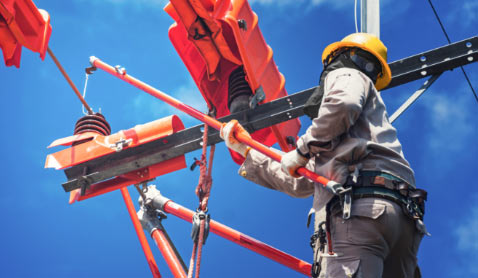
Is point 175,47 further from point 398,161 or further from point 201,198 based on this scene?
point 398,161

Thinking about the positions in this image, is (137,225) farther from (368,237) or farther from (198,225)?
(368,237)

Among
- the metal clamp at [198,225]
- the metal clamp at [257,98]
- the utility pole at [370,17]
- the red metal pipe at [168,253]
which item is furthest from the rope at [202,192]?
the utility pole at [370,17]

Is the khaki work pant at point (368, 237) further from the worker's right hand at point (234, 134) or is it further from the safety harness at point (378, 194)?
the worker's right hand at point (234, 134)

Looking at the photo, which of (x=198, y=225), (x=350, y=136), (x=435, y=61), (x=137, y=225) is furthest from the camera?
(x=137, y=225)

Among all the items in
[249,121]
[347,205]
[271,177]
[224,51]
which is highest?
[224,51]

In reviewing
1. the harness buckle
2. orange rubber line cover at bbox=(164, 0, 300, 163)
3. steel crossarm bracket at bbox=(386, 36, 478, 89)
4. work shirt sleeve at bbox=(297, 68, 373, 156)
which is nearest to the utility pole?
steel crossarm bracket at bbox=(386, 36, 478, 89)

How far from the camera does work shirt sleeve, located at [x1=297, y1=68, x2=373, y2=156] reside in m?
4.14

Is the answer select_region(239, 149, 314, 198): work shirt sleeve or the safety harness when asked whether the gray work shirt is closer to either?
the safety harness

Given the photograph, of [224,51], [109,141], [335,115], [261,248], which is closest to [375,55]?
[335,115]

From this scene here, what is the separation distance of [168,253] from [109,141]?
4.43ft

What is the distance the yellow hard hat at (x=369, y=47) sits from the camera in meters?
4.85

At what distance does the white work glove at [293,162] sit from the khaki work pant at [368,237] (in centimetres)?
43

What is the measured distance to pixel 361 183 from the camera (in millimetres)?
4168

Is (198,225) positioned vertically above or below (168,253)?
below
